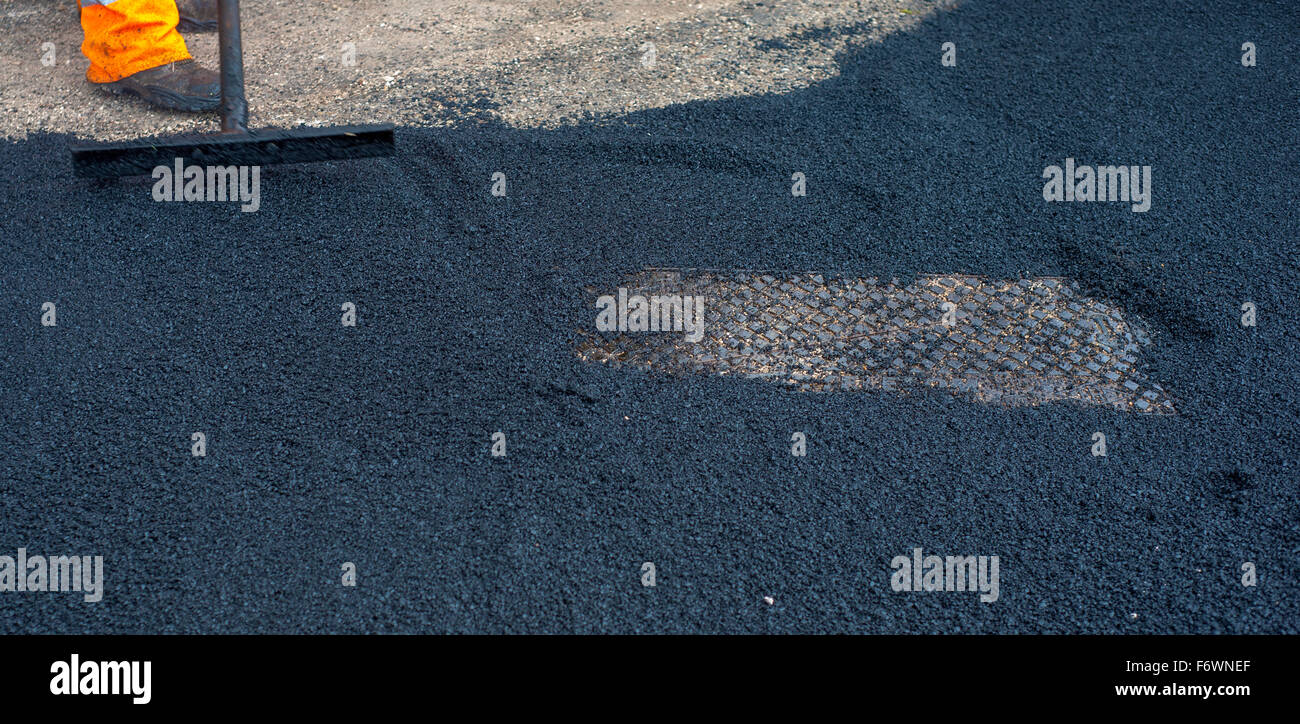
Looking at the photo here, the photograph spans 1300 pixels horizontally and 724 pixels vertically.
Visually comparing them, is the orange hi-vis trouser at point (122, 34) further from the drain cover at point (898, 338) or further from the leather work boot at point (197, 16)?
the drain cover at point (898, 338)

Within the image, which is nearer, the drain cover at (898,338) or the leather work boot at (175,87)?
the drain cover at (898,338)

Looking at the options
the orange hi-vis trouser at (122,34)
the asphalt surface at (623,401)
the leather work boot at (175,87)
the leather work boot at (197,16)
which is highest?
the leather work boot at (197,16)

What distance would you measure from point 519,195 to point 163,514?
258cm

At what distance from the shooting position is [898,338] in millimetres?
4527

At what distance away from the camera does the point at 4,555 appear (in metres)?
3.50

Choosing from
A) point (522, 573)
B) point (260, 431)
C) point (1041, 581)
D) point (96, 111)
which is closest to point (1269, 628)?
point (1041, 581)

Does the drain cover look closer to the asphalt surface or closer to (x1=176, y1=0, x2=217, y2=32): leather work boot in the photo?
the asphalt surface

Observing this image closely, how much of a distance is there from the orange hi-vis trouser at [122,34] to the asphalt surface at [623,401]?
37.0 inches

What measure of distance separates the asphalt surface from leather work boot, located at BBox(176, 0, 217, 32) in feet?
6.10

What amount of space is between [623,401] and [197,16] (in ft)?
17.7

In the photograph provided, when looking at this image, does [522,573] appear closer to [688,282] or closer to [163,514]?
[163,514]

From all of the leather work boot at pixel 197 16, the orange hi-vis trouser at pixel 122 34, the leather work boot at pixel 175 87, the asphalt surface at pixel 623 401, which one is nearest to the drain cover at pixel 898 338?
the asphalt surface at pixel 623 401

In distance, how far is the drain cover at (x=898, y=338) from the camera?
4.30 metres
